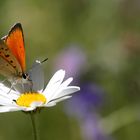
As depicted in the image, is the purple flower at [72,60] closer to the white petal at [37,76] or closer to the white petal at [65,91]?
the white petal at [37,76]

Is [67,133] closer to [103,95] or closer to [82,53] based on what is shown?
[103,95]

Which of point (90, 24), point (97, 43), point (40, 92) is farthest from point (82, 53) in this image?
point (40, 92)

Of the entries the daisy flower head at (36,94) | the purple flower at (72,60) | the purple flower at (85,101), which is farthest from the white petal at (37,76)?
the purple flower at (72,60)

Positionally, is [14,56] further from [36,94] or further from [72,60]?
[72,60]

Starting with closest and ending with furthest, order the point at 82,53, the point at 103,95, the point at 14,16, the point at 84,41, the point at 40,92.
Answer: the point at 40,92 < the point at 103,95 < the point at 82,53 < the point at 84,41 < the point at 14,16

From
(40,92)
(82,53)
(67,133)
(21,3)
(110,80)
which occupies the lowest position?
(40,92)

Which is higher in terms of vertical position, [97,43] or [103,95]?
[97,43]

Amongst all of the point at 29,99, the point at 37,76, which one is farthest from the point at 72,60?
the point at 29,99

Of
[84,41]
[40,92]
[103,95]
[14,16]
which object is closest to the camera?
[40,92]
